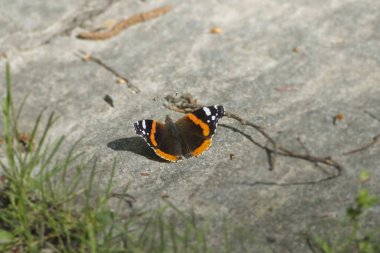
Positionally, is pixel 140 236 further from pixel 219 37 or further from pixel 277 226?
pixel 219 37

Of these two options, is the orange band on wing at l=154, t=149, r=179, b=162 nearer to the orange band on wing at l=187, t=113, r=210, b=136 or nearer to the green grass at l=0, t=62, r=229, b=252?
the orange band on wing at l=187, t=113, r=210, b=136

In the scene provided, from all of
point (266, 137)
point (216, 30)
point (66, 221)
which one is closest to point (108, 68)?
point (216, 30)

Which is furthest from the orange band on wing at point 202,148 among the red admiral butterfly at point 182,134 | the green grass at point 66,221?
the green grass at point 66,221

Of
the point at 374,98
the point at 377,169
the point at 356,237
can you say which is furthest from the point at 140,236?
the point at 374,98

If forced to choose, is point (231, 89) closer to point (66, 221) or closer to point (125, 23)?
A: point (125, 23)

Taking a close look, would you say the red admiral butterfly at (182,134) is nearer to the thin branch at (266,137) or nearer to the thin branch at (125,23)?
the thin branch at (266,137)

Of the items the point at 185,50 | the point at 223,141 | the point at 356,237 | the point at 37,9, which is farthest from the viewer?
the point at 37,9
